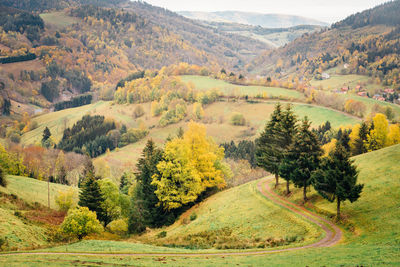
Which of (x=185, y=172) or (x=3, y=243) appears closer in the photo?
(x=3, y=243)

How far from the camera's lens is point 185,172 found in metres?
55.7

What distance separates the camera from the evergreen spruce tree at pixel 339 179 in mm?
34094

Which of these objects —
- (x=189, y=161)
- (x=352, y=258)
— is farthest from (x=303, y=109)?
(x=352, y=258)

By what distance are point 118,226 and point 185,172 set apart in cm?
1566

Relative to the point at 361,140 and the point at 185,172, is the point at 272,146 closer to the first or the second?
the point at 185,172

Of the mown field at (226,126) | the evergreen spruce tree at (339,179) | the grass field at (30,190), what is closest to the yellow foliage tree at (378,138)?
the evergreen spruce tree at (339,179)

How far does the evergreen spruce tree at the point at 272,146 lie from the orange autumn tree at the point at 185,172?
11.2 metres

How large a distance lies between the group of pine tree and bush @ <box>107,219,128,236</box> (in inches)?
1083

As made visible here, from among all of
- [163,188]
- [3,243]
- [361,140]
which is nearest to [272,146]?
[163,188]

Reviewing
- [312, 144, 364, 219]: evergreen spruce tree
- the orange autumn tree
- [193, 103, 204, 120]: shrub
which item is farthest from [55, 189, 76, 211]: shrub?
[193, 103, 204, 120]: shrub

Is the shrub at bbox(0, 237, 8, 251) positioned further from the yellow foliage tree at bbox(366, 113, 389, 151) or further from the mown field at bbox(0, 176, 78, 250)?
the yellow foliage tree at bbox(366, 113, 389, 151)

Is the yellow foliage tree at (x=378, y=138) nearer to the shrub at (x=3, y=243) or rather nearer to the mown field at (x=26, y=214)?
the mown field at (x=26, y=214)

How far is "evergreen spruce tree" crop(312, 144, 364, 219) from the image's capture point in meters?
34.1

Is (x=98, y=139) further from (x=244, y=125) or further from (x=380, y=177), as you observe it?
(x=380, y=177)
